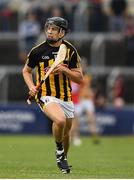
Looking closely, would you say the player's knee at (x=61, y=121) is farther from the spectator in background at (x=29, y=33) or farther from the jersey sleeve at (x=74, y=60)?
the spectator in background at (x=29, y=33)

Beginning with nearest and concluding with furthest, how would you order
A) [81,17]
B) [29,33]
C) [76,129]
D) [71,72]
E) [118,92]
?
[71,72] → [76,129] → [118,92] → [29,33] → [81,17]

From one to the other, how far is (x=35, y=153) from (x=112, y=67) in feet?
34.9

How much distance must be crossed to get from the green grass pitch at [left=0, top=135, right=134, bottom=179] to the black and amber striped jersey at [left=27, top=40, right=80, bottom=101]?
1280 mm

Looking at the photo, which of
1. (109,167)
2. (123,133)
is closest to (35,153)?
(109,167)

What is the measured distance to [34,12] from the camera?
29.5 metres

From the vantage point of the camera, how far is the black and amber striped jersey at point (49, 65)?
1323 cm

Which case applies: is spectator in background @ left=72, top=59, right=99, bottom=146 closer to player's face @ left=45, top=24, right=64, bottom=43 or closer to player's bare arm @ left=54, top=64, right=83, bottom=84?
player's bare arm @ left=54, top=64, right=83, bottom=84

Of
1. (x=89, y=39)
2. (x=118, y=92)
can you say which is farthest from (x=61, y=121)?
(x=89, y=39)

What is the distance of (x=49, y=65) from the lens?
43.3 feet

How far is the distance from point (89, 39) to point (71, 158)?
12.2 meters

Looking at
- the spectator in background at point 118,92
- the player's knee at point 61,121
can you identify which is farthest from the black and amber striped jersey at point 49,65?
the spectator in background at point 118,92

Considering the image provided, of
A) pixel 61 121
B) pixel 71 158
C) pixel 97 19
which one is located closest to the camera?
pixel 61 121

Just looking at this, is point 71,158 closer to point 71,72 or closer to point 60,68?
point 71,72

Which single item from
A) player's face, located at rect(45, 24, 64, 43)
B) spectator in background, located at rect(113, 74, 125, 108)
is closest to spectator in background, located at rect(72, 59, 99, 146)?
spectator in background, located at rect(113, 74, 125, 108)
